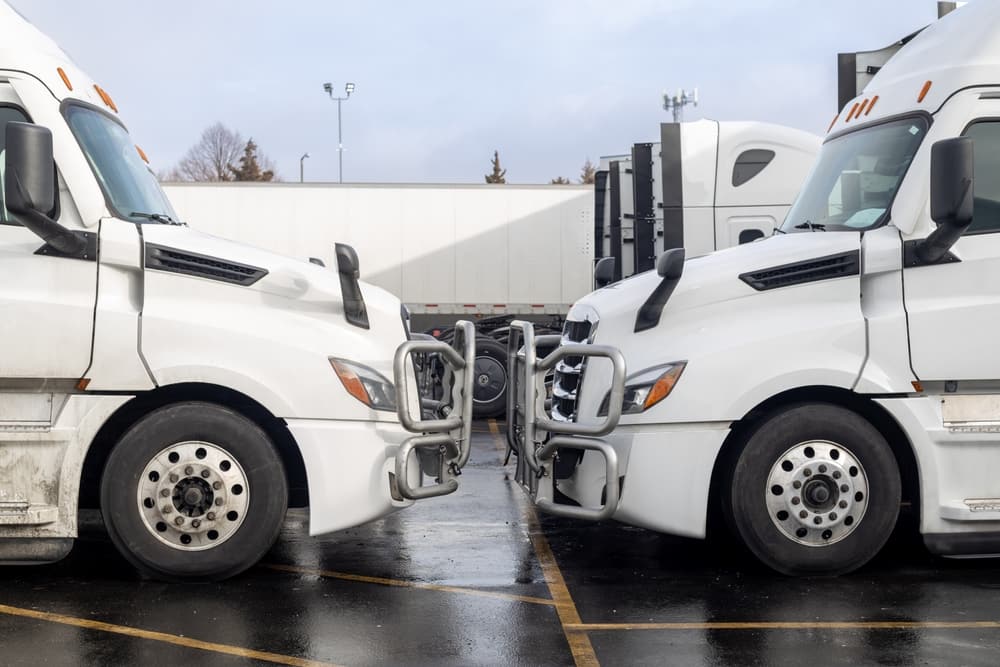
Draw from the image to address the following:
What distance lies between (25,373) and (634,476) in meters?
3.26

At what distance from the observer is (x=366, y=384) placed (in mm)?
6426

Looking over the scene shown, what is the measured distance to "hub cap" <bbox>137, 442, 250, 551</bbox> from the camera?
20.4ft

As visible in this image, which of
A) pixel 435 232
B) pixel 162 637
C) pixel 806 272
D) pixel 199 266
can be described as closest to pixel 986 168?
pixel 806 272

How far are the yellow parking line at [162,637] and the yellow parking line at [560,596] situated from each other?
1107mm

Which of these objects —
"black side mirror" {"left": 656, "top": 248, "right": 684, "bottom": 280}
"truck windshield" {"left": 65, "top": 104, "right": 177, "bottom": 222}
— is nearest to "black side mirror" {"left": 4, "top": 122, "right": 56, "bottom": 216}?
"truck windshield" {"left": 65, "top": 104, "right": 177, "bottom": 222}

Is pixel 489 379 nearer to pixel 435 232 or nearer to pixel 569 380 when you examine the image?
pixel 435 232

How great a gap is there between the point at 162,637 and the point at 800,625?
3.00 meters

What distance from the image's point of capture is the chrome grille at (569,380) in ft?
23.4

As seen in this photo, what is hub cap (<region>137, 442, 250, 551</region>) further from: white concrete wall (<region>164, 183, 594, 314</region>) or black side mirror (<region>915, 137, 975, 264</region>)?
white concrete wall (<region>164, 183, 594, 314</region>)

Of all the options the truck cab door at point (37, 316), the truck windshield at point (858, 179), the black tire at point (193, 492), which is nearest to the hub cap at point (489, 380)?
the truck windshield at point (858, 179)

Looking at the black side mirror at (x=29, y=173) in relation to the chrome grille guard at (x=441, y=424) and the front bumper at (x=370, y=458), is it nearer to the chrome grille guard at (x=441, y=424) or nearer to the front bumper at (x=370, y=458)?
the front bumper at (x=370, y=458)

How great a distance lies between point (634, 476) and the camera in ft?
21.2

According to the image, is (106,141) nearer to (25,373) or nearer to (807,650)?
(25,373)

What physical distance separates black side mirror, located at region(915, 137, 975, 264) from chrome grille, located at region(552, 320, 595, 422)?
82.6 inches
